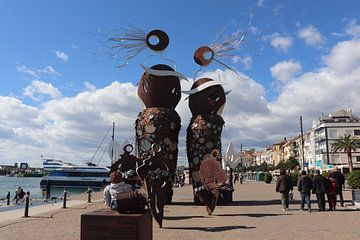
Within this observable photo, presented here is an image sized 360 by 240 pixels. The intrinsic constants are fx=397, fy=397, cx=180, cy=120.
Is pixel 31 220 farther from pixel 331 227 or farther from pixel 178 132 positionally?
pixel 331 227

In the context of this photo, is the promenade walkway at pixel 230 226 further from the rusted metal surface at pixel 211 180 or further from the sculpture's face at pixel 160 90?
the sculpture's face at pixel 160 90

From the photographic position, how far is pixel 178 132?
1859cm

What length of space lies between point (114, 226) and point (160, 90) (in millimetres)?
12269

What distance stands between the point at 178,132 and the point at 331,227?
358 inches

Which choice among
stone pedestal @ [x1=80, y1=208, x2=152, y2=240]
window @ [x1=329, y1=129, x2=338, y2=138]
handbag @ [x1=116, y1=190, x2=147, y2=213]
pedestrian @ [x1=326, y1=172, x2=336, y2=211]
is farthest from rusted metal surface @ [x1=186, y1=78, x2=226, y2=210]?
window @ [x1=329, y1=129, x2=338, y2=138]

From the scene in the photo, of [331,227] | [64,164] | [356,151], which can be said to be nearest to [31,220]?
[331,227]

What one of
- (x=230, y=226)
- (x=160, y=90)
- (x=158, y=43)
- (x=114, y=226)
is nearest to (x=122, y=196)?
(x=114, y=226)

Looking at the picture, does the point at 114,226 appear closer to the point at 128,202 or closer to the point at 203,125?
the point at 128,202

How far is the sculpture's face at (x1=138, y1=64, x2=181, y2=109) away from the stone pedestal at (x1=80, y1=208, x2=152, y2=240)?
1183cm

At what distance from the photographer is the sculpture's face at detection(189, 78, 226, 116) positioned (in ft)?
61.7

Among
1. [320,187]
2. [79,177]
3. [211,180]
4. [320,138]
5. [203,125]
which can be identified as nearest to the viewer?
[211,180]

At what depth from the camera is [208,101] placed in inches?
740

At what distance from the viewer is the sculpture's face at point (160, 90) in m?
18.7

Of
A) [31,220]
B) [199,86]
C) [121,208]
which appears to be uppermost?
[199,86]
